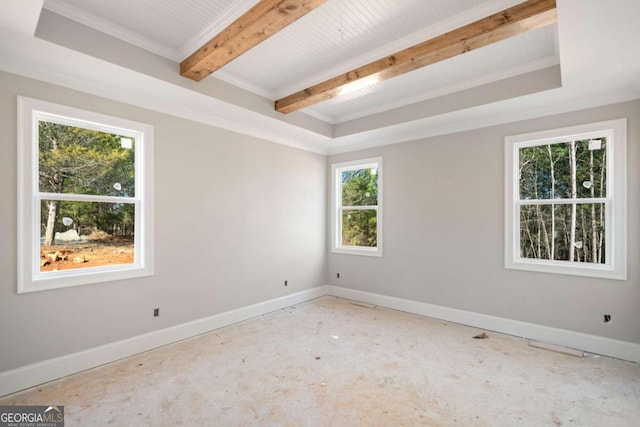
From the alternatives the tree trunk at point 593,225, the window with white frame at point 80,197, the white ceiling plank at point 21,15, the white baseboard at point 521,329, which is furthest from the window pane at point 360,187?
the white ceiling plank at point 21,15

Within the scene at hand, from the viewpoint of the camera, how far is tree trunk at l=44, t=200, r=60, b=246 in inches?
106

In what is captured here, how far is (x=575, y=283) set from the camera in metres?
3.29

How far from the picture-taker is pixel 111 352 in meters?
2.94

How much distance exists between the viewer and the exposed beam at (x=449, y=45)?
2.14 m

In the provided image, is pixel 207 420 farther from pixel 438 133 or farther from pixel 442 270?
pixel 438 133

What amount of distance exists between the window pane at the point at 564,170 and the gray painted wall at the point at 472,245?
0.77ft

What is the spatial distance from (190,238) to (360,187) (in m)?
2.91

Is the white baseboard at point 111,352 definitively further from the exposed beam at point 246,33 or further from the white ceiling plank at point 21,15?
the exposed beam at point 246,33

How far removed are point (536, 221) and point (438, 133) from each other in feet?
5.46

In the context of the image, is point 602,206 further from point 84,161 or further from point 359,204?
point 84,161

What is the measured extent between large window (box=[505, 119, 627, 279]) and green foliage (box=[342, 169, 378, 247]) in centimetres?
197

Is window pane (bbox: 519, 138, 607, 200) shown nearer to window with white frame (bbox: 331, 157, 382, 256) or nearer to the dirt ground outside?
window with white frame (bbox: 331, 157, 382, 256)

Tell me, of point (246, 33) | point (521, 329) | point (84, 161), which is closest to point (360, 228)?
point (521, 329)

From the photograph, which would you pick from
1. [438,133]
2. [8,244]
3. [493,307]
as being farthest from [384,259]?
[8,244]
